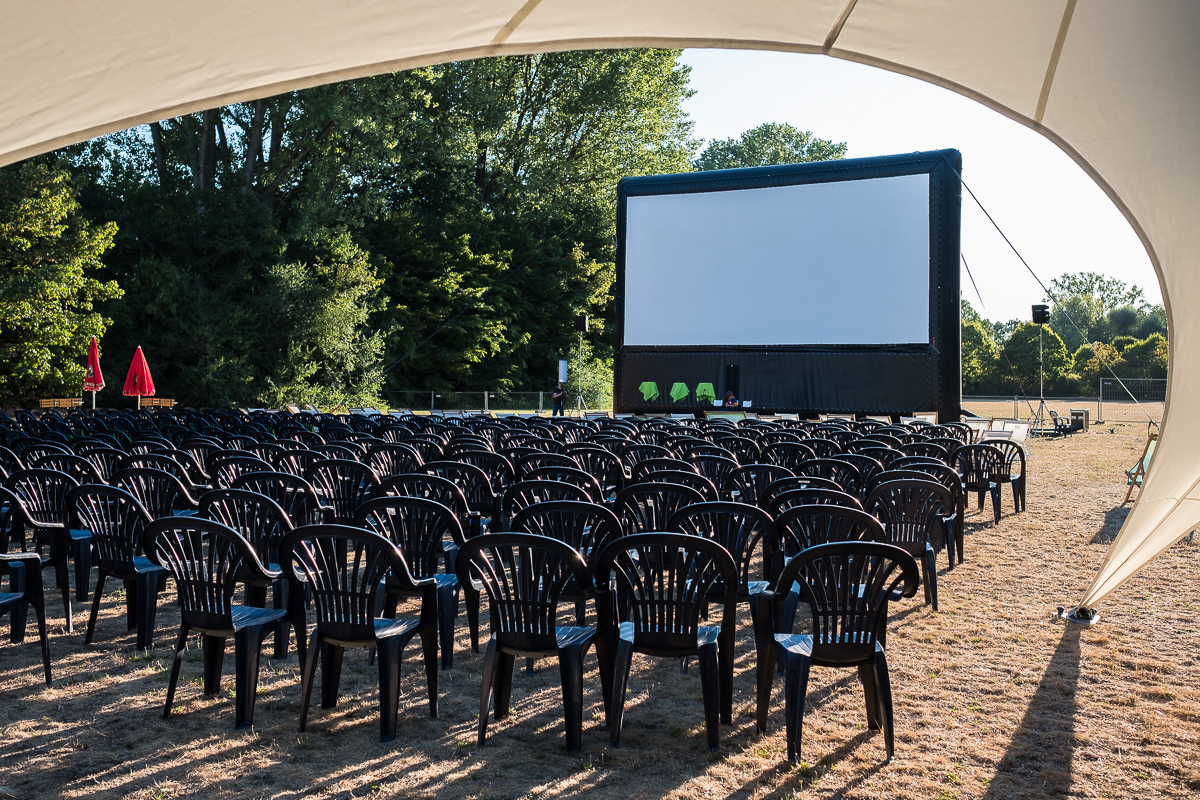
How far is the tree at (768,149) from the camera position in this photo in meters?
54.8

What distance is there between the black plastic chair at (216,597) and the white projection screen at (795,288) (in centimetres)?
1401

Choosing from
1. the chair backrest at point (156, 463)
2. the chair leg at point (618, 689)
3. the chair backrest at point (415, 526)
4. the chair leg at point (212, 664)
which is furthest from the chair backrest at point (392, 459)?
the chair leg at point (618, 689)

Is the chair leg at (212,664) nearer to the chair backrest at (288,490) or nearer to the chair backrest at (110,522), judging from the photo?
the chair backrest at (110,522)

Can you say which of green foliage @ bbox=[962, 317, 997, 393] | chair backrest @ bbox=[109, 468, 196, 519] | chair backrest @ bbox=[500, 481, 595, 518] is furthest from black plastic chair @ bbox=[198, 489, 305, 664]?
green foliage @ bbox=[962, 317, 997, 393]

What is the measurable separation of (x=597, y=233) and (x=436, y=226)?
706cm

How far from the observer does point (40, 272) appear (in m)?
16.9

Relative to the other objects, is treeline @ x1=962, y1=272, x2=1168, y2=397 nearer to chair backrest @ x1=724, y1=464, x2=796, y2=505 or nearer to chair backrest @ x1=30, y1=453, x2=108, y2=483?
chair backrest @ x1=724, y1=464, x2=796, y2=505

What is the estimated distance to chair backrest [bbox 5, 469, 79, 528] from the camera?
205 inches

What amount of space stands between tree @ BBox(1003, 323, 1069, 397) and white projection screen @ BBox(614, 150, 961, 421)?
30320 millimetres

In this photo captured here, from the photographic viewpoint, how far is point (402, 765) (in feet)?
10.3

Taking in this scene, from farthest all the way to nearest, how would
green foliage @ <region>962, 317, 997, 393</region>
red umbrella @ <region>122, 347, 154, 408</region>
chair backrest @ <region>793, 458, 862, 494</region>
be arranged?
1. green foliage @ <region>962, 317, 997, 393</region>
2. red umbrella @ <region>122, 347, 154, 408</region>
3. chair backrest @ <region>793, 458, 862, 494</region>

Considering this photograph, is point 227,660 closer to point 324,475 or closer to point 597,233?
point 324,475

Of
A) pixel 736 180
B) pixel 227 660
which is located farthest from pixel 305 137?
pixel 227 660

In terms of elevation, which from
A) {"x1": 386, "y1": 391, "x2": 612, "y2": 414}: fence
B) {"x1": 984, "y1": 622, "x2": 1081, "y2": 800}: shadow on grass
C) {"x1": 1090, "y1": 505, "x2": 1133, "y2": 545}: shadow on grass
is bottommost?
{"x1": 984, "y1": 622, "x2": 1081, "y2": 800}: shadow on grass
